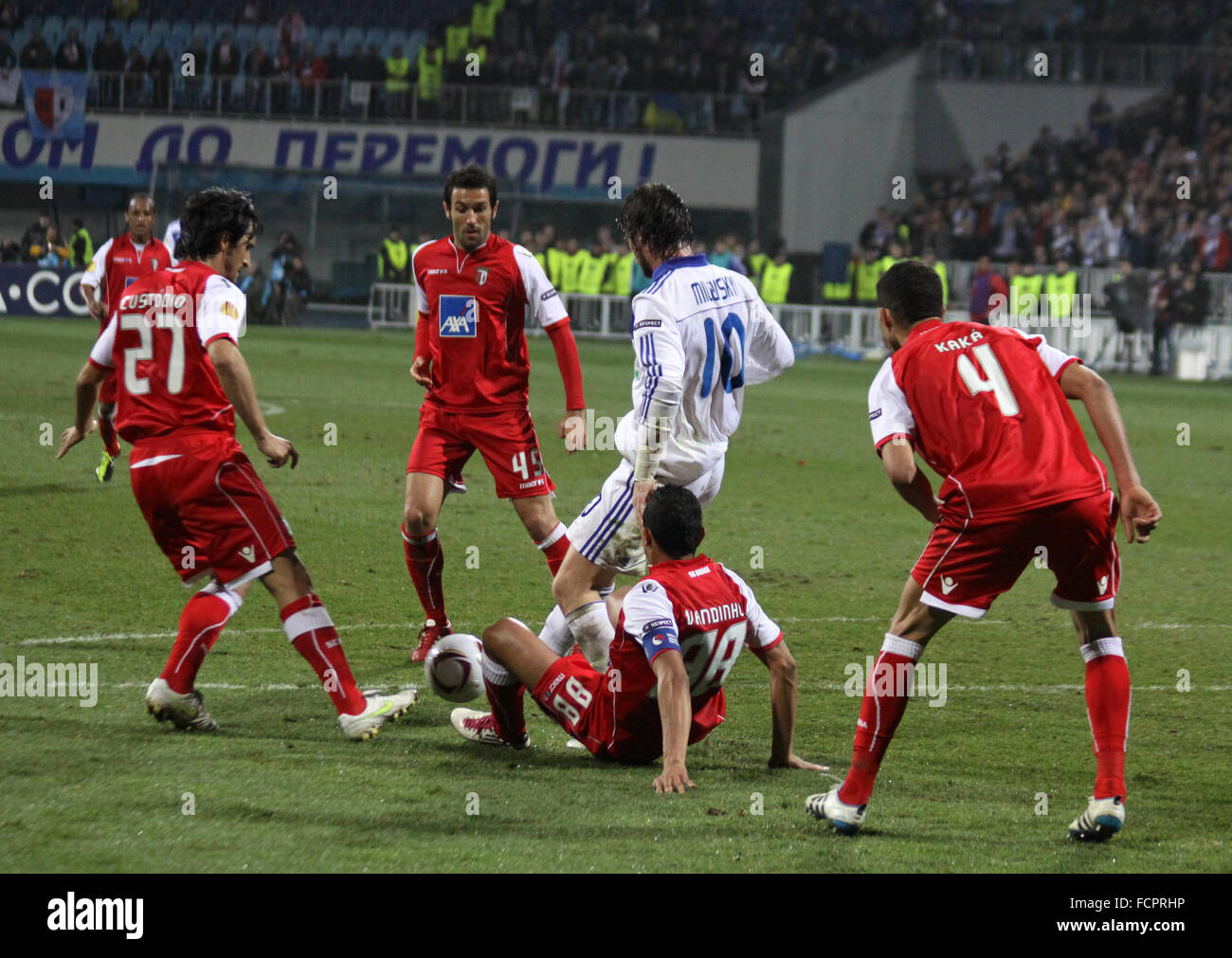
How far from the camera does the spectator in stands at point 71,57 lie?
32.4 metres

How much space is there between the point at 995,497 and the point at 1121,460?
0.37m

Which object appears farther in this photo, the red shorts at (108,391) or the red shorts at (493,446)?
the red shorts at (108,391)

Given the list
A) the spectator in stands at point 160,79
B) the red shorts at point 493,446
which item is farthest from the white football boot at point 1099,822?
the spectator in stands at point 160,79

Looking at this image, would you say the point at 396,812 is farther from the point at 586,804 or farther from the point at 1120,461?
the point at 1120,461

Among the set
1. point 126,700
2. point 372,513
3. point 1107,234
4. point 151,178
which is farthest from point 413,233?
point 126,700

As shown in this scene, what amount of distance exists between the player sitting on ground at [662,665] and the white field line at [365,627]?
2190 mm

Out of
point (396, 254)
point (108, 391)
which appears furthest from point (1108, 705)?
point (396, 254)

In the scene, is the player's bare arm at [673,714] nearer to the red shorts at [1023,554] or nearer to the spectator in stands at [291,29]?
the red shorts at [1023,554]

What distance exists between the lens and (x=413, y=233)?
1257 inches

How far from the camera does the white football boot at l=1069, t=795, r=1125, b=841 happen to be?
14.5 feet

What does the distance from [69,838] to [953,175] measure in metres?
31.8

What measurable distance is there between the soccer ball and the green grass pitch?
203mm

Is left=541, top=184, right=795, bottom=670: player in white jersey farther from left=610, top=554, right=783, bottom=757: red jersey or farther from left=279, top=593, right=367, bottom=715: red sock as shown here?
left=279, top=593, right=367, bottom=715: red sock

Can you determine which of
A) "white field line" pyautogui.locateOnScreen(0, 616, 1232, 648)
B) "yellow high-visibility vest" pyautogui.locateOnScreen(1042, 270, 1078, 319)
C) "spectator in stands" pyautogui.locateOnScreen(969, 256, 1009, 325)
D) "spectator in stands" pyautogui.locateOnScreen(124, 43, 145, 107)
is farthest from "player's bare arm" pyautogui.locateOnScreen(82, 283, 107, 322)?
"spectator in stands" pyautogui.locateOnScreen(124, 43, 145, 107)
